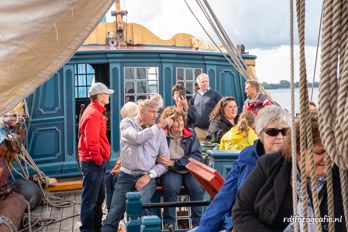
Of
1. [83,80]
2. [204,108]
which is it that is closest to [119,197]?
[204,108]

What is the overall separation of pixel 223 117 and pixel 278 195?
376cm

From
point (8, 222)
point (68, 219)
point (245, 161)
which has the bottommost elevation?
point (68, 219)

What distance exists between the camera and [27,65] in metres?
2.41

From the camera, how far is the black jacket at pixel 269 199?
2.02 m

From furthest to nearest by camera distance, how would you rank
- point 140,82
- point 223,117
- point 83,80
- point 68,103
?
point 83,80 < point 140,82 < point 68,103 < point 223,117

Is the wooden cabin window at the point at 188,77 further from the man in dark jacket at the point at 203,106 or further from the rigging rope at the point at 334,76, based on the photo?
the rigging rope at the point at 334,76

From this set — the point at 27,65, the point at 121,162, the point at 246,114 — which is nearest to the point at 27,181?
the point at 121,162

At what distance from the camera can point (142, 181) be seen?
439 cm

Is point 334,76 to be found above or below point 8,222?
above

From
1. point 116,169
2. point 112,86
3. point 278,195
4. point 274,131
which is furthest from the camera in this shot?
point 112,86

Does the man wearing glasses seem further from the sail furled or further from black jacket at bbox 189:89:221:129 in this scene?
the sail furled

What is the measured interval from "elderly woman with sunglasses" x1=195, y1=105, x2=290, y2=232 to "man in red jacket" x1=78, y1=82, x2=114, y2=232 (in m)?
2.29

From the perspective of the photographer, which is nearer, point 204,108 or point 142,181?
point 142,181

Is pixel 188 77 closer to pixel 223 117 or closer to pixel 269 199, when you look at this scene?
pixel 223 117
